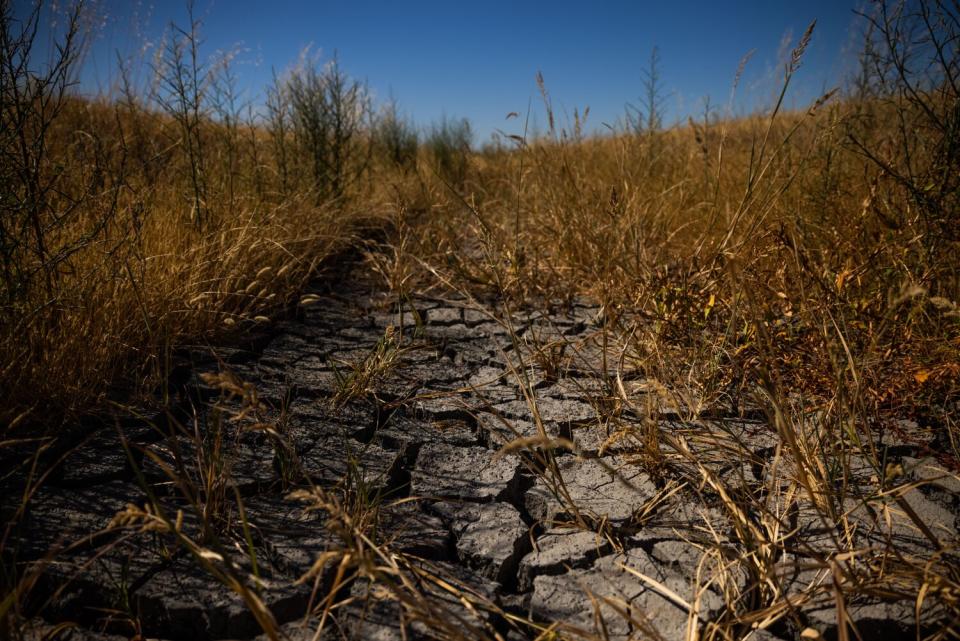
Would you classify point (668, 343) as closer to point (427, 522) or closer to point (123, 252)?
point (427, 522)

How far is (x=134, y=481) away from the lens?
4.70 feet

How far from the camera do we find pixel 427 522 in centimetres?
136

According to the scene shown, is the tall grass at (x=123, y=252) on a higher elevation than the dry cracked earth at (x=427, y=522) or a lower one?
higher

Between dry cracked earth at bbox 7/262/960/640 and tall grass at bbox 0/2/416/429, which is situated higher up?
tall grass at bbox 0/2/416/429

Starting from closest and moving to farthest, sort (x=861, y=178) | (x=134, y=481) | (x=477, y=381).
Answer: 1. (x=134, y=481)
2. (x=477, y=381)
3. (x=861, y=178)

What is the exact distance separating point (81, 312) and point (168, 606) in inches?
42.1

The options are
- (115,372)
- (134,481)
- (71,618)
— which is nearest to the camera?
(71,618)

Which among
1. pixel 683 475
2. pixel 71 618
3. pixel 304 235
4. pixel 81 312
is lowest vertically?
pixel 71 618

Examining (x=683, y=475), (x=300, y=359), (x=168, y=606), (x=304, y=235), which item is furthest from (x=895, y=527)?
(x=304, y=235)

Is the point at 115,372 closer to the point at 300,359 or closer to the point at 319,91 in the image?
the point at 300,359

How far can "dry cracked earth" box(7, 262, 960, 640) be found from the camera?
3.51 ft

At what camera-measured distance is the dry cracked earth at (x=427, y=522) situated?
1.07 meters

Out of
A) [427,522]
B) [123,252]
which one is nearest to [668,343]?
[427,522]

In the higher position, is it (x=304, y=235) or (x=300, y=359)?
(x=304, y=235)
